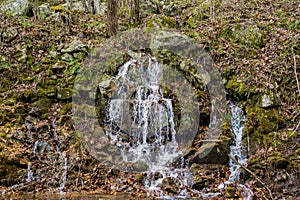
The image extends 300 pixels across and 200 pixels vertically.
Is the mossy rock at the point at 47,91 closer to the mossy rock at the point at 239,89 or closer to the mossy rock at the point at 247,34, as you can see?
the mossy rock at the point at 239,89

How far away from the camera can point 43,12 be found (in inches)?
409

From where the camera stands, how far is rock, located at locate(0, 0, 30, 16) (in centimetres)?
1019

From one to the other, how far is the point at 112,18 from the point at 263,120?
5.69 m

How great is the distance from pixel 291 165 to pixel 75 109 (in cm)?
506

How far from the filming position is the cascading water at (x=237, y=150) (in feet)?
18.2

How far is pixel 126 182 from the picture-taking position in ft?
18.9

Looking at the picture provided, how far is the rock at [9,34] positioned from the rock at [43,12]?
1399 millimetres

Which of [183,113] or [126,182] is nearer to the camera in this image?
[126,182]

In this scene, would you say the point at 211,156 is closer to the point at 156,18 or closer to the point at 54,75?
the point at 54,75

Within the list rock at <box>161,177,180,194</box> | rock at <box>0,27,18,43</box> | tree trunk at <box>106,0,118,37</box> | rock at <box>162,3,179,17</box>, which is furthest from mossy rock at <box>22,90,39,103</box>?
rock at <box>162,3,179,17</box>

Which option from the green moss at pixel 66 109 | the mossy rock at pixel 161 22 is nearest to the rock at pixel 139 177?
the green moss at pixel 66 109

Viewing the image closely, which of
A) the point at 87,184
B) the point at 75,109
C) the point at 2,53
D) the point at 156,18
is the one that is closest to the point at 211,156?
the point at 87,184

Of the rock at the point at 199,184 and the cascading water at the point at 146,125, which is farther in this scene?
the cascading water at the point at 146,125

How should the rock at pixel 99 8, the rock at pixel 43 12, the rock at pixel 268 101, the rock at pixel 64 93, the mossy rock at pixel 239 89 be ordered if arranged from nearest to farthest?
the rock at pixel 268 101
the mossy rock at pixel 239 89
the rock at pixel 64 93
the rock at pixel 43 12
the rock at pixel 99 8
